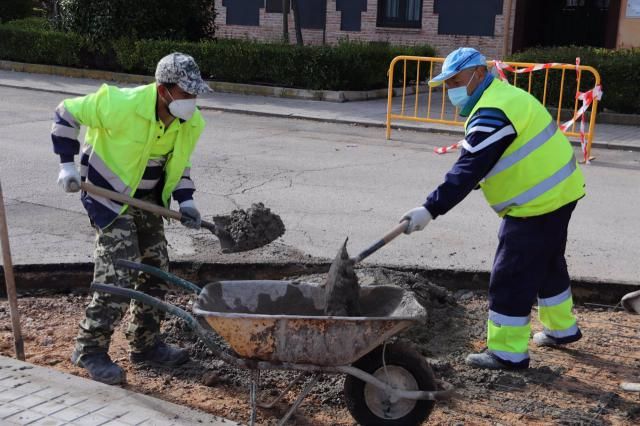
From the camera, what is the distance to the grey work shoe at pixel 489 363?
4.55 metres

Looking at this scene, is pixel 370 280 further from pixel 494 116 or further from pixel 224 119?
pixel 224 119

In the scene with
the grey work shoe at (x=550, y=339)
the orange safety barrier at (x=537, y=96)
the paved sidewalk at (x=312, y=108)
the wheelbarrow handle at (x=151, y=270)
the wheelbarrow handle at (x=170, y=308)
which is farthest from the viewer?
the paved sidewalk at (x=312, y=108)

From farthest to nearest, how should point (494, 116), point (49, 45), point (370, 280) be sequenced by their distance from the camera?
point (49, 45), point (370, 280), point (494, 116)

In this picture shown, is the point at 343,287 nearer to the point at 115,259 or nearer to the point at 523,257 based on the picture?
the point at 523,257

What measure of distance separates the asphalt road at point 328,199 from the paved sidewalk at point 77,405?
2.17 meters

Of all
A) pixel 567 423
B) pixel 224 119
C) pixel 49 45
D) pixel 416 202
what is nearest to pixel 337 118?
pixel 224 119

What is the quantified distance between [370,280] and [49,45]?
16.9 m

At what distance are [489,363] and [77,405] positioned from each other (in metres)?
2.18

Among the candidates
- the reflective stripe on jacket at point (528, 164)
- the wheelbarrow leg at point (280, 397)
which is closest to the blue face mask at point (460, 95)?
the reflective stripe on jacket at point (528, 164)

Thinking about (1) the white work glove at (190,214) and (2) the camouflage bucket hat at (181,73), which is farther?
(1) the white work glove at (190,214)

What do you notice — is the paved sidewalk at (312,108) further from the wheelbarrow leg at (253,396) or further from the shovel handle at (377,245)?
the wheelbarrow leg at (253,396)

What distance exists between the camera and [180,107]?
4.20 meters

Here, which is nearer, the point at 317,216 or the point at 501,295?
the point at 501,295

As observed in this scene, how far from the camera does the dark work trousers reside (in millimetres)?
4430
